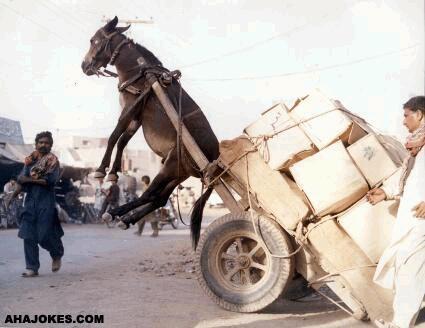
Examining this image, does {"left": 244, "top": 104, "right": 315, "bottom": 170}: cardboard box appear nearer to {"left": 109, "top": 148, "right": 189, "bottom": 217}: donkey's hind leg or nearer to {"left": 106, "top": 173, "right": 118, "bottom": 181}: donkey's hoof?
{"left": 109, "top": 148, "right": 189, "bottom": 217}: donkey's hind leg

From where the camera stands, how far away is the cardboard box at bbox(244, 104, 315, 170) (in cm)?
412

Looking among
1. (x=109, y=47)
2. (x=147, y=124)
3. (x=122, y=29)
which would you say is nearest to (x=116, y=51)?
(x=109, y=47)

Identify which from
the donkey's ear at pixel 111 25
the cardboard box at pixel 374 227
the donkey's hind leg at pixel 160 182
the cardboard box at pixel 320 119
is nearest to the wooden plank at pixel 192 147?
the donkey's hind leg at pixel 160 182

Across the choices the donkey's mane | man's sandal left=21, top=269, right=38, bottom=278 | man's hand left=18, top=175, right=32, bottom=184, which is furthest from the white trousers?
man's hand left=18, top=175, right=32, bottom=184

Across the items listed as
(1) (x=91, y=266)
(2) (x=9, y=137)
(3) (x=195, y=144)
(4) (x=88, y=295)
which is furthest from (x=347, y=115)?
(2) (x=9, y=137)

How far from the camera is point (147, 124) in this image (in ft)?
16.5

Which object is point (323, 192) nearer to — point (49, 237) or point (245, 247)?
point (245, 247)

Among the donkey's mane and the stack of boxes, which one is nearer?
the stack of boxes

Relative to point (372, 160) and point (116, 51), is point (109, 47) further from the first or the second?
point (372, 160)

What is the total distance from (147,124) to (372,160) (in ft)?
7.66

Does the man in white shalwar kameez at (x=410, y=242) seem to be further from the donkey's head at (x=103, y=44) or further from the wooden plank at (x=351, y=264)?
the donkey's head at (x=103, y=44)

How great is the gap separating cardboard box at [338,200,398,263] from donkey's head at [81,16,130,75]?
3142 mm

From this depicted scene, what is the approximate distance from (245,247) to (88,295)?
1724mm

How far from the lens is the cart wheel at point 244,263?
417 cm
